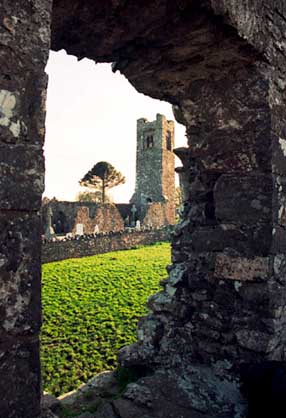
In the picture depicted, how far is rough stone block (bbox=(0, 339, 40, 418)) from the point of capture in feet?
5.49

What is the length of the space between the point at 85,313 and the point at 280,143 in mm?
5302

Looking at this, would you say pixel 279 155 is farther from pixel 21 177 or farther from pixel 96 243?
pixel 96 243

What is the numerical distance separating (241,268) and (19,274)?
2.14 metres

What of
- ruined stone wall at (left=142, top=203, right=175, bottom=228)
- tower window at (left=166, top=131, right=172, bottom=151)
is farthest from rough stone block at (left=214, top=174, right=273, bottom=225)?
tower window at (left=166, top=131, right=172, bottom=151)

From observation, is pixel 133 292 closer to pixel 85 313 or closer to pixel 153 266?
pixel 85 313

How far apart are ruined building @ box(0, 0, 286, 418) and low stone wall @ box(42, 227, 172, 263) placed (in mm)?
10543

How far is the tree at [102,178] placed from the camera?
1805 inches

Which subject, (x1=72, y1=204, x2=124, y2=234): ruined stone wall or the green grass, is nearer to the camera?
the green grass

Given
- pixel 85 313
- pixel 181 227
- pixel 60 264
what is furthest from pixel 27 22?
pixel 60 264

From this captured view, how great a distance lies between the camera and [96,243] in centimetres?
1703

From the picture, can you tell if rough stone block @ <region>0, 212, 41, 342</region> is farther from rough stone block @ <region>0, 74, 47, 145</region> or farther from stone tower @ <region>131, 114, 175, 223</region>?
stone tower @ <region>131, 114, 175, 223</region>

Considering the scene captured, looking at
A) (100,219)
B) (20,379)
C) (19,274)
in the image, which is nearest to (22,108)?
(19,274)

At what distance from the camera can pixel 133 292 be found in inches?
350

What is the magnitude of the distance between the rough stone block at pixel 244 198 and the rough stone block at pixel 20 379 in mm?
2165
